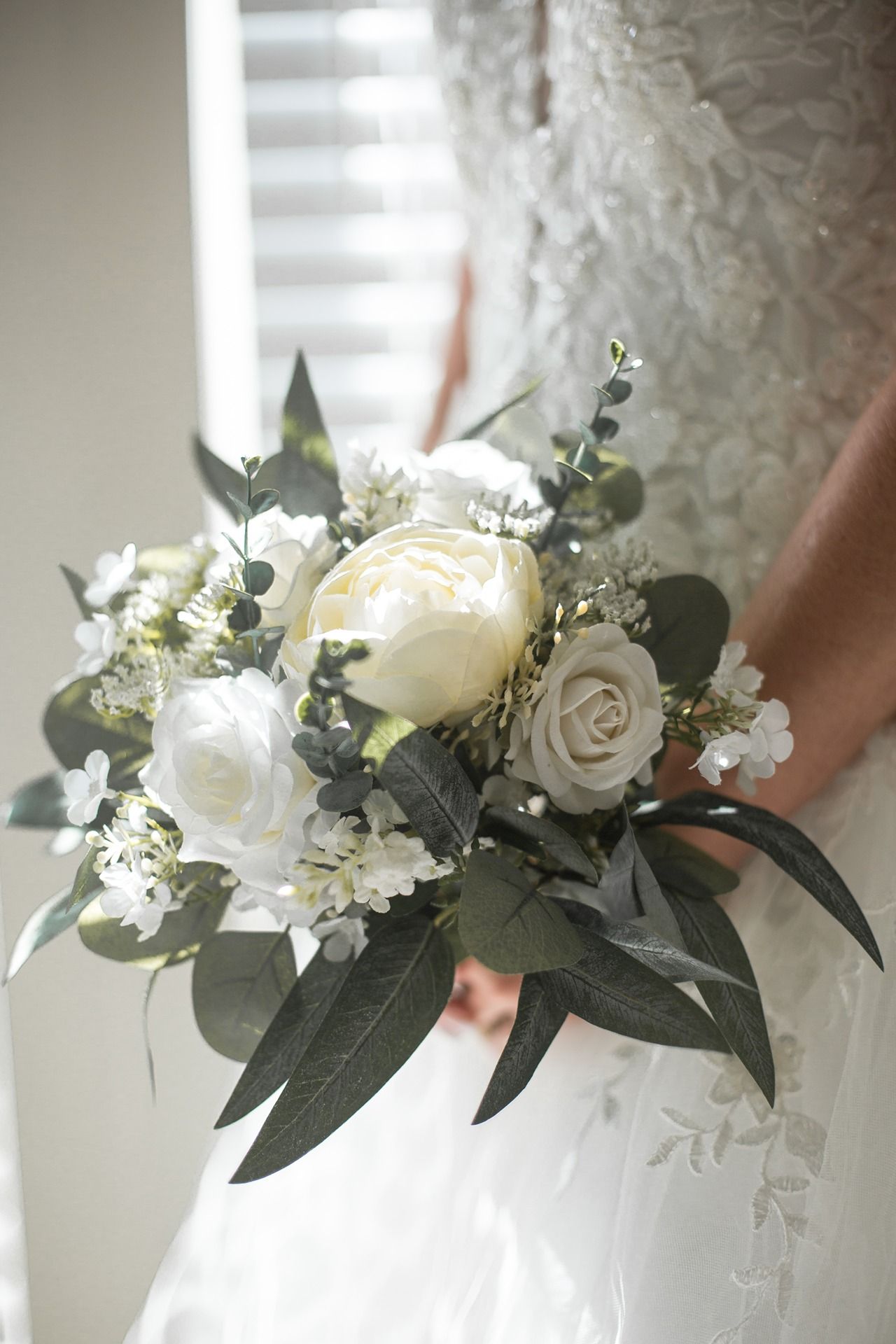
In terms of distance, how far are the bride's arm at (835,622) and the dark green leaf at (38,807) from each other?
42 centimetres

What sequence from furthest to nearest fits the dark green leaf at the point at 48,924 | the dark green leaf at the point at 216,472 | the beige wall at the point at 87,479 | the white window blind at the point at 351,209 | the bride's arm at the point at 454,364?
the white window blind at the point at 351,209
the bride's arm at the point at 454,364
the beige wall at the point at 87,479
the dark green leaf at the point at 216,472
the dark green leaf at the point at 48,924

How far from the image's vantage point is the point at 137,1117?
0.79 metres

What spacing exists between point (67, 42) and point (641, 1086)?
94 cm

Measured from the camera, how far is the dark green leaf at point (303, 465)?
A: 59 cm

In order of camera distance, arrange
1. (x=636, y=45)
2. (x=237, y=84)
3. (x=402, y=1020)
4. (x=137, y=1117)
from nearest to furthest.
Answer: (x=402, y=1020), (x=636, y=45), (x=137, y=1117), (x=237, y=84)

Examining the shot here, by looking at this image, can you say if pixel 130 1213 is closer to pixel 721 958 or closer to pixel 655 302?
pixel 721 958

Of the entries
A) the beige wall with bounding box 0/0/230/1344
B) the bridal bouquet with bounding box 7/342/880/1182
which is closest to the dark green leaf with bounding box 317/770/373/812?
the bridal bouquet with bounding box 7/342/880/1182

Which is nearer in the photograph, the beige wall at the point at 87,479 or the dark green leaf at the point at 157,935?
the dark green leaf at the point at 157,935

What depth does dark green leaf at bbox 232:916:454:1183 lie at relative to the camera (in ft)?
1.41

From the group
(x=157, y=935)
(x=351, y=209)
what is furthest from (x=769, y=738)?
(x=351, y=209)

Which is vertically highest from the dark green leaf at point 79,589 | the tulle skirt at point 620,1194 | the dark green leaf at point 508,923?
the dark green leaf at point 79,589

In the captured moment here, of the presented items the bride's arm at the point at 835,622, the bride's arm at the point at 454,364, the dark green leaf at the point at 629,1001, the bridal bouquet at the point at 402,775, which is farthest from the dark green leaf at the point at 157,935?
the bride's arm at the point at 454,364

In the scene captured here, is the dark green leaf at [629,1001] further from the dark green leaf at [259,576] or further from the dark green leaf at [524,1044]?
the dark green leaf at [259,576]

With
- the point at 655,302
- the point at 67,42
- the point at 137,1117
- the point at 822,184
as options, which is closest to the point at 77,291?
the point at 67,42
